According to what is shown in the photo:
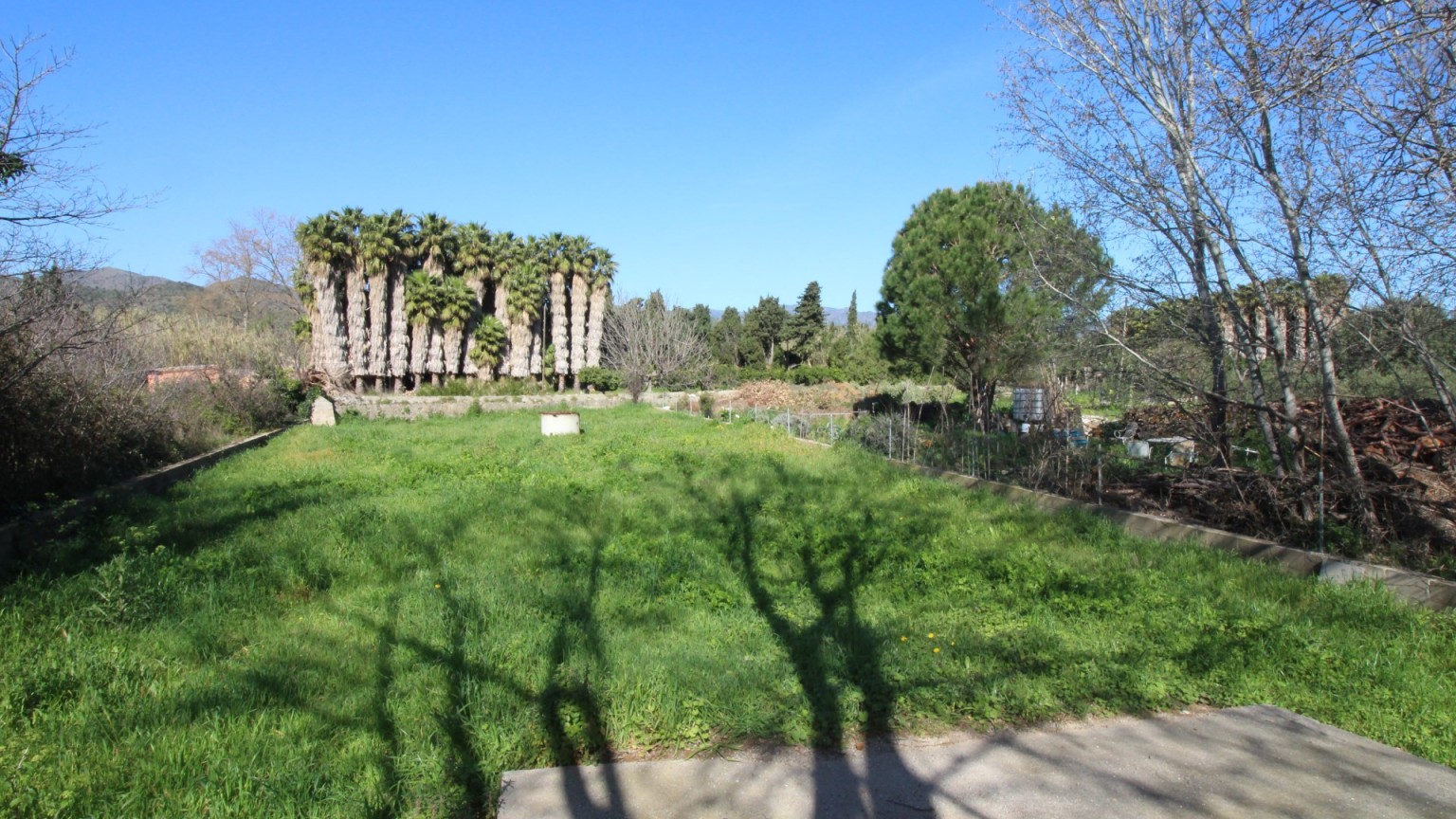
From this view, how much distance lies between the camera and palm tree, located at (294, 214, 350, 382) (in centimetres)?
3653

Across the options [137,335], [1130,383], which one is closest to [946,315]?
[1130,383]

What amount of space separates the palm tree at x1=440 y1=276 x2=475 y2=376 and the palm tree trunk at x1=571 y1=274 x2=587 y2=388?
5.89m

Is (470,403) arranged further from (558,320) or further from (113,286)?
(113,286)

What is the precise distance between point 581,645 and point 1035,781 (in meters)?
2.66

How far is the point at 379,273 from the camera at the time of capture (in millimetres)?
38281

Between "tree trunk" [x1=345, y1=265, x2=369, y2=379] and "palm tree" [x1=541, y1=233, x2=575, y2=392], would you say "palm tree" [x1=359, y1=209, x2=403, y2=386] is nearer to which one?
"tree trunk" [x1=345, y1=265, x2=369, y2=379]

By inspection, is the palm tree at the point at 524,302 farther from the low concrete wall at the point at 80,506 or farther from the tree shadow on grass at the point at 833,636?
the tree shadow on grass at the point at 833,636

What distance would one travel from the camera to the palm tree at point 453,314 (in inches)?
1581

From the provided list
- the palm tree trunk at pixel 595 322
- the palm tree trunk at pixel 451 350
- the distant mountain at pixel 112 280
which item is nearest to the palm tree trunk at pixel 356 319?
the palm tree trunk at pixel 451 350

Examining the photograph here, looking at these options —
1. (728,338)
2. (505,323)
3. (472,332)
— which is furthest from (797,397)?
(728,338)

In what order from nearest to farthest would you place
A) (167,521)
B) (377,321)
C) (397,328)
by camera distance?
(167,521) < (377,321) < (397,328)

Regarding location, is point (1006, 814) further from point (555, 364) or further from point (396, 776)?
point (555, 364)

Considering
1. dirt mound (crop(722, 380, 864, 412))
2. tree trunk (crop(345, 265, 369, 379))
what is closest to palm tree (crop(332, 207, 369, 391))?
tree trunk (crop(345, 265, 369, 379))

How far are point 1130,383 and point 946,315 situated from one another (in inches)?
624
